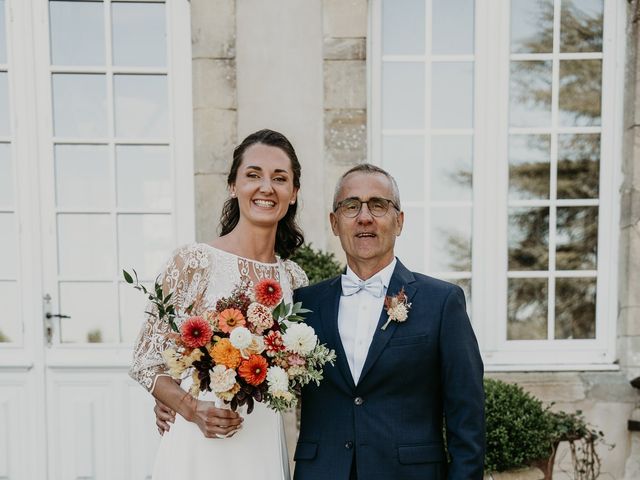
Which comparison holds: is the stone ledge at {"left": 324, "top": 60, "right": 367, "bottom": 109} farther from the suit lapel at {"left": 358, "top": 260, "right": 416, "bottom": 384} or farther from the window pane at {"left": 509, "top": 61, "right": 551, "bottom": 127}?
the suit lapel at {"left": 358, "top": 260, "right": 416, "bottom": 384}

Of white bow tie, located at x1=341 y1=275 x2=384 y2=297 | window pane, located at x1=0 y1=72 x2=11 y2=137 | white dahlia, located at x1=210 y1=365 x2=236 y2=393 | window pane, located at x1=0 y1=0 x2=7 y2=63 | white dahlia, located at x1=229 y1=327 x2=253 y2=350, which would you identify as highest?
window pane, located at x1=0 y1=0 x2=7 y2=63

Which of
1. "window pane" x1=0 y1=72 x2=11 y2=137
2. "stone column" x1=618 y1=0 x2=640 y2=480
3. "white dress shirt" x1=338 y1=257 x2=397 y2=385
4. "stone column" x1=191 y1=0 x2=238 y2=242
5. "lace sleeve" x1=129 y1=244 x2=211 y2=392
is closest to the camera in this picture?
"white dress shirt" x1=338 y1=257 x2=397 y2=385

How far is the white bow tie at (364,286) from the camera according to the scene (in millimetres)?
1664

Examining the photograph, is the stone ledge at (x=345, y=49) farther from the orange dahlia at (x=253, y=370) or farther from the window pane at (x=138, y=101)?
the orange dahlia at (x=253, y=370)

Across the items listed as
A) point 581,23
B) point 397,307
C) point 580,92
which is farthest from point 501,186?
point 397,307

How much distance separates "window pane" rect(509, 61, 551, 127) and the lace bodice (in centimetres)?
278

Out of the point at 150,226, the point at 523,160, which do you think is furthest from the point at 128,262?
the point at 523,160

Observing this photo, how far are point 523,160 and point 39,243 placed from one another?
382 cm

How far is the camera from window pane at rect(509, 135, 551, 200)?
12.4 feet

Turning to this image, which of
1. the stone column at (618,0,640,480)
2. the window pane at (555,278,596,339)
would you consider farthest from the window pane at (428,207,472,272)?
the stone column at (618,0,640,480)

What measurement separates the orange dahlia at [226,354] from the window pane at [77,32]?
10.4 feet

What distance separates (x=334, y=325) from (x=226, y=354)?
0.43 metres

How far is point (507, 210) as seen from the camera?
12.3 ft

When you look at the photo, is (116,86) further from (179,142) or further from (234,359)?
(234,359)
